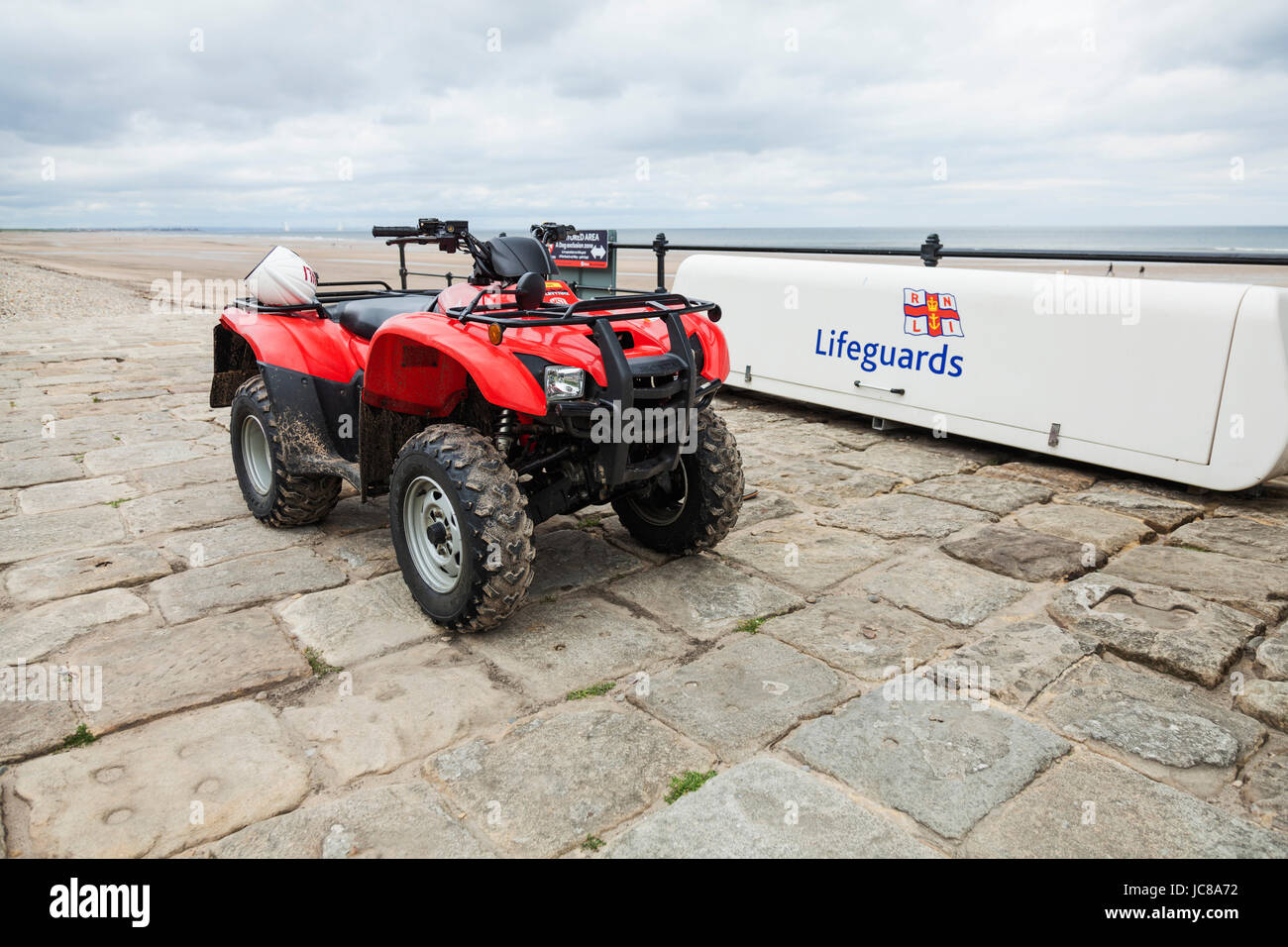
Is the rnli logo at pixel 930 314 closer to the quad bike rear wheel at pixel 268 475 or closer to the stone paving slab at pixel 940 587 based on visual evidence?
the stone paving slab at pixel 940 587

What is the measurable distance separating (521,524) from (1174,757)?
232cm

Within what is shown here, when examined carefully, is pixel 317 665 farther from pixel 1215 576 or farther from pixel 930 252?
pixel 930 252

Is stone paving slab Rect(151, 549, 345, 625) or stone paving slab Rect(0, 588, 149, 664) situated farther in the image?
stone paving slab Rect(151, 549, 345, 625)

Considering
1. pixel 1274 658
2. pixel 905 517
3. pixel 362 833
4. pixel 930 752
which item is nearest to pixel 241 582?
pixel 362 833

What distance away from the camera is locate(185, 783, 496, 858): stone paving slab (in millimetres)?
2297

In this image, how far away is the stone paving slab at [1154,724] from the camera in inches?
105

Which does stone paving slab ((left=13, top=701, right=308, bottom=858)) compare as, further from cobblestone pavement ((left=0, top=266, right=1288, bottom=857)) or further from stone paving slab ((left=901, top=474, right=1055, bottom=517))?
stone paving slab ((left=901, top=474, right=1055, bottom=517))

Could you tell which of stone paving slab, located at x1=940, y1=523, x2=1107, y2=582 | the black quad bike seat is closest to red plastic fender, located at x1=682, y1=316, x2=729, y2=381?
the black quad bike seat

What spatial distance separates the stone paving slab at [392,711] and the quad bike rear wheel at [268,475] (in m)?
1.64

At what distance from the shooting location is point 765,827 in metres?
2.38

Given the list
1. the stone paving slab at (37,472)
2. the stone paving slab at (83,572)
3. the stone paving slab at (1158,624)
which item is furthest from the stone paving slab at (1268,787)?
the stone paving slab at (37,472)

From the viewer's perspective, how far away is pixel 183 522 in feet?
16.2

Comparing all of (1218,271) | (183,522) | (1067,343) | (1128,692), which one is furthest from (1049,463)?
(1218,271)

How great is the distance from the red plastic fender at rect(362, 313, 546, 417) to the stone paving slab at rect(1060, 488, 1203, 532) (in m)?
3.66
